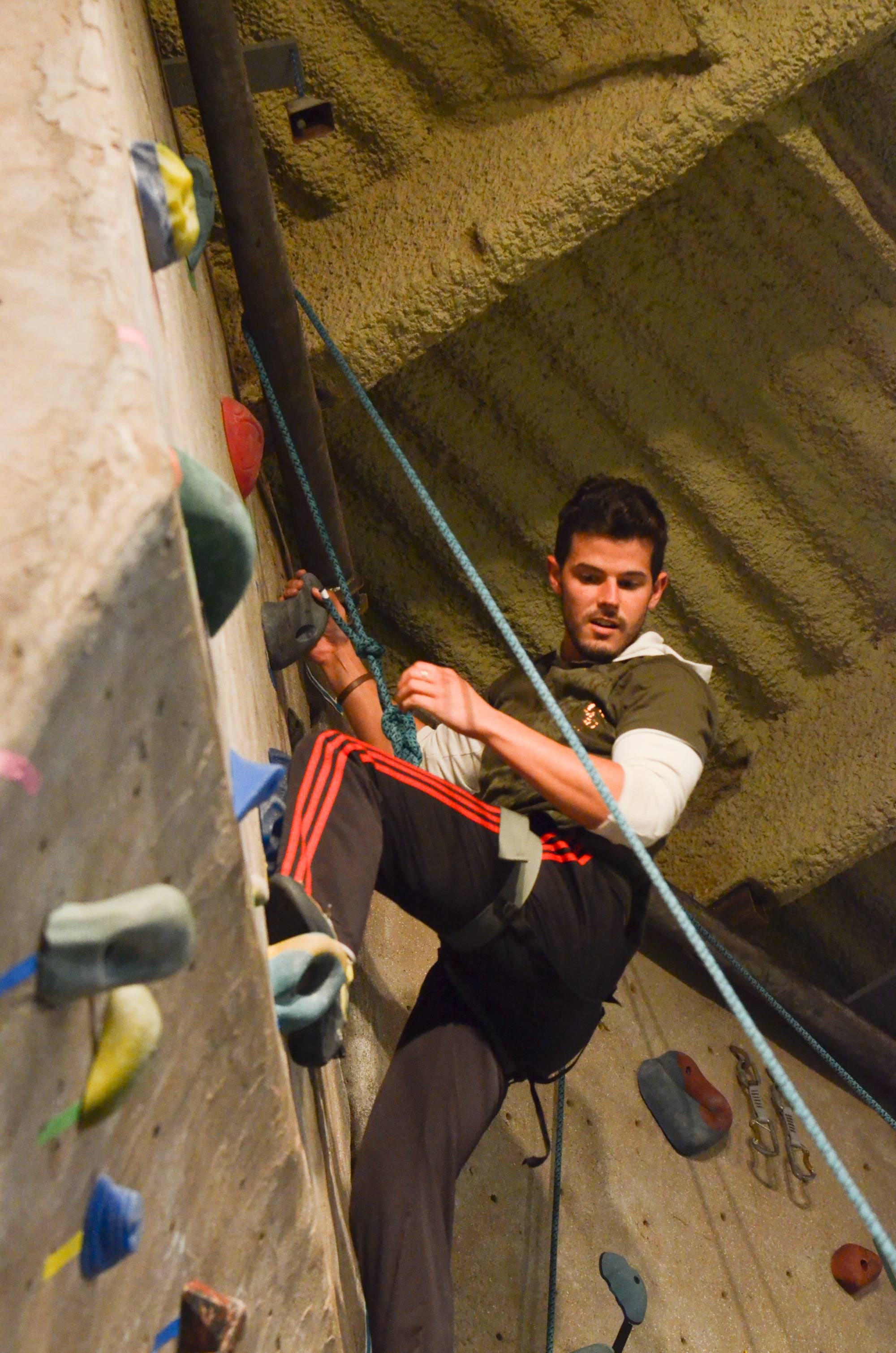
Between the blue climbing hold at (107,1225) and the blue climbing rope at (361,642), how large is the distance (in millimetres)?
921

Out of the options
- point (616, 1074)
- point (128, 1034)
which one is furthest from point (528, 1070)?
point (128, 1034)

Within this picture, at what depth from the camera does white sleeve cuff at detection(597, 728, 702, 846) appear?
1151mm

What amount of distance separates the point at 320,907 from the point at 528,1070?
0.48 meters

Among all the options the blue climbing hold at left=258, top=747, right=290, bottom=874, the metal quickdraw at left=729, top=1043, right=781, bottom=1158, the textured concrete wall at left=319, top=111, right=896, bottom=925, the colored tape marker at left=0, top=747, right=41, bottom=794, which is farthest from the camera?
the metal quickdraw at left=729, top=1043, right=781, bottom=1158

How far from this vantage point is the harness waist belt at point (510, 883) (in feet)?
3.78

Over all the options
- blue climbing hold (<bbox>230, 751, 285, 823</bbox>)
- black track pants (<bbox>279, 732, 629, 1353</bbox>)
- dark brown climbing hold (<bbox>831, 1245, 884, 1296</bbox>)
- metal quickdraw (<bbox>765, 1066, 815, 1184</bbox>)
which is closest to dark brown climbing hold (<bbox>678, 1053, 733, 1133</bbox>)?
metal quickdraw (<bbox>765, 1066, 815, 1184</bbox>)

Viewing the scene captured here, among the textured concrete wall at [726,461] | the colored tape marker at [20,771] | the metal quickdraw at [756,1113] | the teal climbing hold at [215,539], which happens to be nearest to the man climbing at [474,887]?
the teal climbing hold at [215,539]

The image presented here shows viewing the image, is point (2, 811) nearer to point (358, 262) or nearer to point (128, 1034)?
point (128, 1034)

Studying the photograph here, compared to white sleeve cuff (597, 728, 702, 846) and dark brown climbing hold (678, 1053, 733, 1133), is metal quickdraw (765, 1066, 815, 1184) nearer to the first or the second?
dark brown climbing hold (678, 1053, 733, 1133)

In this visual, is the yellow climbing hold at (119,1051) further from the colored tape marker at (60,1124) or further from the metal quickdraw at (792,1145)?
the metal quickdraw at (792,1145)

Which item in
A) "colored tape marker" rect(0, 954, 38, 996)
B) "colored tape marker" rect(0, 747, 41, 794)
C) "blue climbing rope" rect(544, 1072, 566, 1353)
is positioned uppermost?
"colored tape marker" rect(0, 747, 41, 794)

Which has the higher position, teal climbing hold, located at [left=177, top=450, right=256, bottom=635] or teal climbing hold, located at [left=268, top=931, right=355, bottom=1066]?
teal climbing hold, located at [left=177, top=450, right=256, bottom=635]

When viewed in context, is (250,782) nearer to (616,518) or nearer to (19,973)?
(19,973)

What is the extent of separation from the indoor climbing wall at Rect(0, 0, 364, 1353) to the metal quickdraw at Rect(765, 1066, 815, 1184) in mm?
1614
